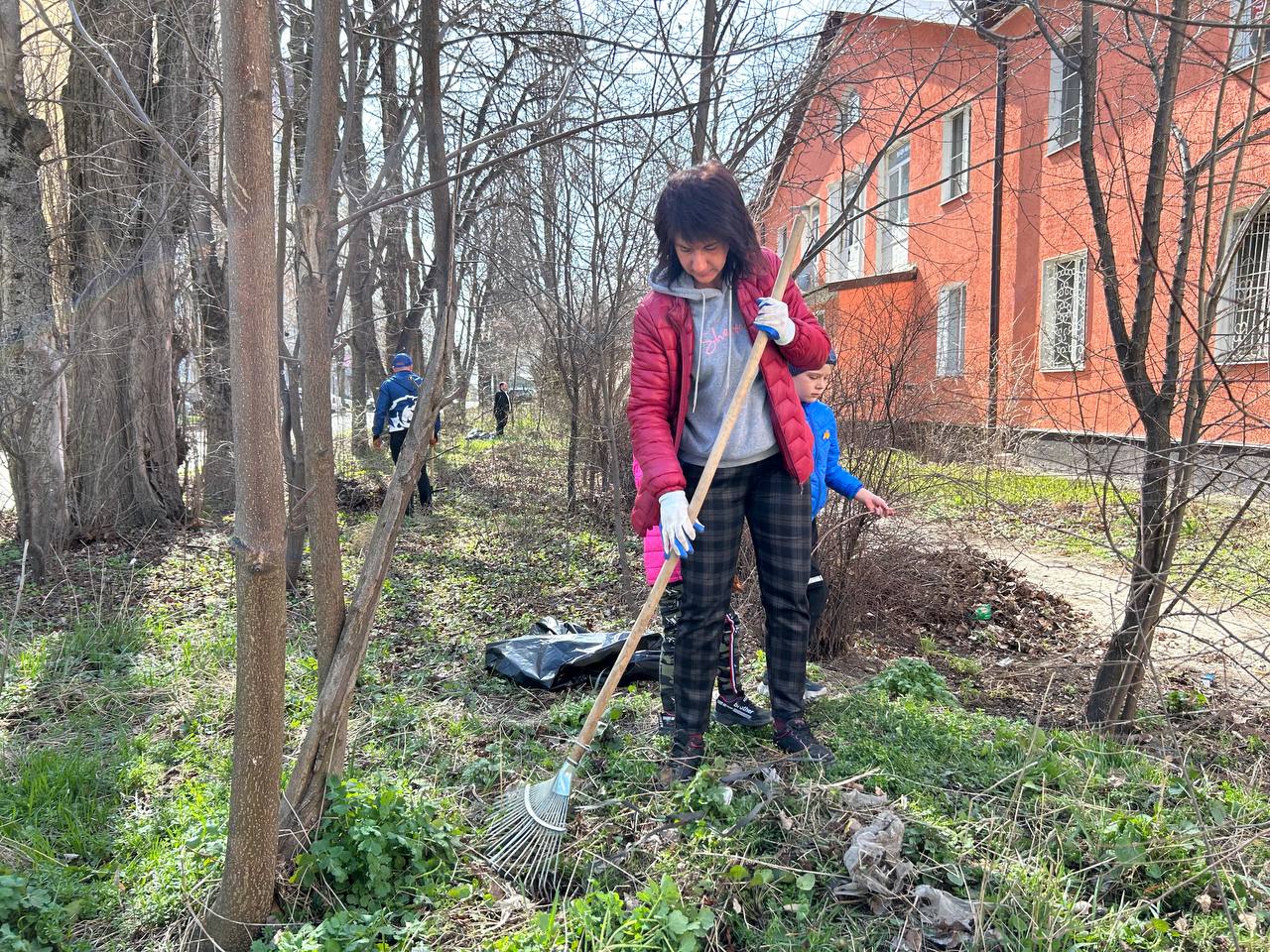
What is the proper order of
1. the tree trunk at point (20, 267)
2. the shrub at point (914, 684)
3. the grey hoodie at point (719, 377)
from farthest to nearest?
the tree trunk at point (20, 267) → the shrub at point (914, 684) → the grey hoodie at point (719, 377)

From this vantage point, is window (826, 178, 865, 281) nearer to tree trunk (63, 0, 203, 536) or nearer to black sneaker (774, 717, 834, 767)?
black sneaker (774, 717, 834, 767)

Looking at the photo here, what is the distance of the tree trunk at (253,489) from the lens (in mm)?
1762

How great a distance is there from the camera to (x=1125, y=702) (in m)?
3.48

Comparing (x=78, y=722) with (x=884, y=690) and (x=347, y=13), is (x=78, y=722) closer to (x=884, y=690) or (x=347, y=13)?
(x=347, y=13)

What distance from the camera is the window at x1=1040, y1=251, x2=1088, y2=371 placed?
3913 mm

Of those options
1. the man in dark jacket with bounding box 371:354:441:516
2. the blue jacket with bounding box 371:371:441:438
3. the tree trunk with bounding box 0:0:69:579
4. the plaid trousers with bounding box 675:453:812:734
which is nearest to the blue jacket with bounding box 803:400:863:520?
the plaid trousers with bounding box 675:453:812:734

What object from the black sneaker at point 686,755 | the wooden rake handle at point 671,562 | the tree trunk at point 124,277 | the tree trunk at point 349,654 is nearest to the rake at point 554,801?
the wooden rake handle at point 671,562

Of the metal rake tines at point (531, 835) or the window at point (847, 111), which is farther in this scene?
the window at point (847, 111)

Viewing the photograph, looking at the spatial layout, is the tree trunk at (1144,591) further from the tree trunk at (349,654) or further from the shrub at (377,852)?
the tree trunk at (349,654)

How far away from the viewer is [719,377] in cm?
259

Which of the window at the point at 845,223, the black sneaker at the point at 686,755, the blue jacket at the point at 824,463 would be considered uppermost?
the window at the point at 845,223

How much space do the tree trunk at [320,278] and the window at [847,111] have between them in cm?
293

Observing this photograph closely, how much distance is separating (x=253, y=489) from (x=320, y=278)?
0.84m

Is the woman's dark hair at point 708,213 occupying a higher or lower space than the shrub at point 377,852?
higher
